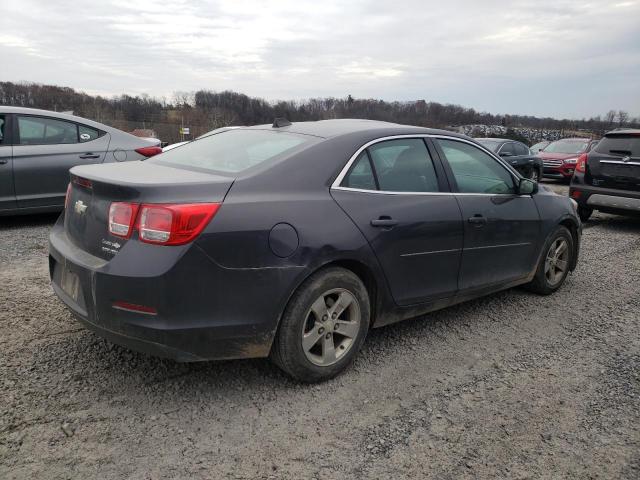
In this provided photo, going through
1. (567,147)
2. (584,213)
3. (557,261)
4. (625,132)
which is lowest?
(584,213)

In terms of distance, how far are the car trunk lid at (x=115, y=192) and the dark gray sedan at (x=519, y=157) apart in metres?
13.9

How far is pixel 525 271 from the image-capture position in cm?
448

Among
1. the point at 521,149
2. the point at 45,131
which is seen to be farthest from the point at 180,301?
the point at 521,149

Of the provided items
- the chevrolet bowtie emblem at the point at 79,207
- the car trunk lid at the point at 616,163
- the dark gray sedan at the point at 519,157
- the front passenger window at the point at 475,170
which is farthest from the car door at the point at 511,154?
the chevrolet bowtie emblem at the point at 79,207

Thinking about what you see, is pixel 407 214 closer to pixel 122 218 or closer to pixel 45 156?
pixel 122 218

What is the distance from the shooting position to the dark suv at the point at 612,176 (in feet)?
25.7

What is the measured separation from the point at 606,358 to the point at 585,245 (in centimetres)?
403

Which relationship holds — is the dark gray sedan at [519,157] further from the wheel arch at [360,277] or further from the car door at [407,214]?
the wheel arch at [360,277]

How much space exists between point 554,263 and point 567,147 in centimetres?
1457

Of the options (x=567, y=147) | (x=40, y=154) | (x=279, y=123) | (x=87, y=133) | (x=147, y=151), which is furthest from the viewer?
(x=567, y=147)

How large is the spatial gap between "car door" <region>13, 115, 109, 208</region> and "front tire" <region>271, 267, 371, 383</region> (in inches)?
196

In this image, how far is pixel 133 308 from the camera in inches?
100

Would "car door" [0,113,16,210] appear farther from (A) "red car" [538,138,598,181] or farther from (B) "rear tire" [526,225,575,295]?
(A) "red car" [538,138,598,181]

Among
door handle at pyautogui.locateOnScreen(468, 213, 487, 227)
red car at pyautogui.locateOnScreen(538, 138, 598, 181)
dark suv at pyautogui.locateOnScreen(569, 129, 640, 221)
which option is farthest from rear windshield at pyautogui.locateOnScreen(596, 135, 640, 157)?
red car at pyautogui.locateOnScreen(538, 138, 598, 181)
